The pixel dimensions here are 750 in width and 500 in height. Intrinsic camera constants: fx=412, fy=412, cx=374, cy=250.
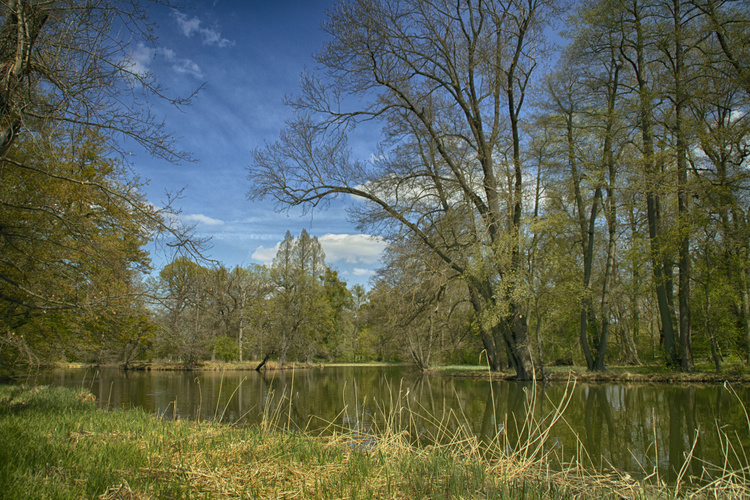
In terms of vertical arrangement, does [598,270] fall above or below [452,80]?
below

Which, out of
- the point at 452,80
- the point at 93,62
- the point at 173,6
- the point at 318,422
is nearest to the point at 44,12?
the point at 93,62

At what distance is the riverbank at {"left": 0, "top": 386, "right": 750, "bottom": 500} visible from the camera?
2.37 m

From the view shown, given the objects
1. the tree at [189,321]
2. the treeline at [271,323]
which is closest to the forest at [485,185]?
the tree at [189,321]

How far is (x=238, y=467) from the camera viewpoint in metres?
2.86

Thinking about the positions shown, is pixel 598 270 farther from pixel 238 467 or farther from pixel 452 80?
pixel 238 467

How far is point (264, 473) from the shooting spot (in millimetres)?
2754

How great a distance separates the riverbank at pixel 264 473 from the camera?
2.37 meters

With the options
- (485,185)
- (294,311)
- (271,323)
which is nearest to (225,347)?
(271,323)

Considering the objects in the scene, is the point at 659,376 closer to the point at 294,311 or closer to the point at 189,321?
the point at 294,311

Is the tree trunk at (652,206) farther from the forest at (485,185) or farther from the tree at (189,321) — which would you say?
the tree at (189,321)

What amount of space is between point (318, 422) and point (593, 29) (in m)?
16.3

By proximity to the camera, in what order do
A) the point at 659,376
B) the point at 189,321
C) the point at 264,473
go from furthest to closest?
the point at 189,321 < the point at 659,376 < the point at 264,473

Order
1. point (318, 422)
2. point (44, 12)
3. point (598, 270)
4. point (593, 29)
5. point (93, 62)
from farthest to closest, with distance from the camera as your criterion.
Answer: point (598, 270)
point (593, 29)
point (318, 422)
point (93, 62)
point (44, 12)

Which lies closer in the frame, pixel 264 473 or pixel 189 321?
pixel 264 473
